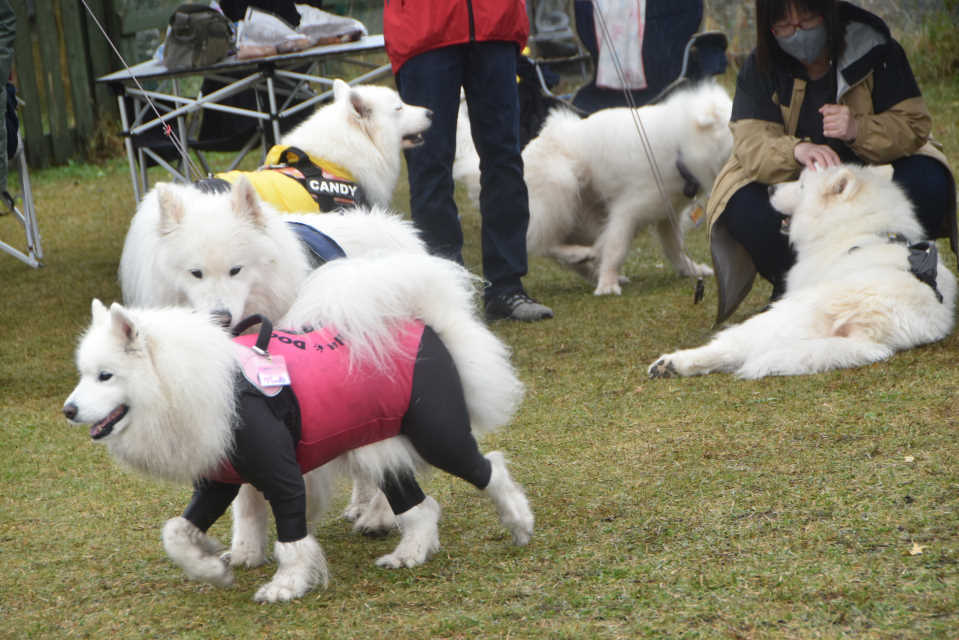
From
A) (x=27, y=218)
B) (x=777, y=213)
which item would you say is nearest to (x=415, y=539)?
(x=777, y=213)

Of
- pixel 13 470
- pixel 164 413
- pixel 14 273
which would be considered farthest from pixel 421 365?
pixel 14 273

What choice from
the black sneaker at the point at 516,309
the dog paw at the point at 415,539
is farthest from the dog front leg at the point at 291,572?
the black sneaker at the point at 516,309

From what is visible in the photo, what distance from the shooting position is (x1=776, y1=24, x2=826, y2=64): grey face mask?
3840 mm

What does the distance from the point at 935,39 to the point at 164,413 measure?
30.5ft

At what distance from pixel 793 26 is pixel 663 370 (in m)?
1.38

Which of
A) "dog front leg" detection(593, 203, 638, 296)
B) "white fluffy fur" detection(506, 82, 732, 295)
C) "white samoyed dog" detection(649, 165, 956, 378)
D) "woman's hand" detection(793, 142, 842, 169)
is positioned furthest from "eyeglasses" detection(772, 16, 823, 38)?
"dog front leg" detection(593, 203, 638, 296)

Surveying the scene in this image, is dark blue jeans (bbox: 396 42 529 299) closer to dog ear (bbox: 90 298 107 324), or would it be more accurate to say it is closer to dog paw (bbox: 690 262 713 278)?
dog paw (bbox: 690 262 713 278)

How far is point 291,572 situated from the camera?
6.98 feet

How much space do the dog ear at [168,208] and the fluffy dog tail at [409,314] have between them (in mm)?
596

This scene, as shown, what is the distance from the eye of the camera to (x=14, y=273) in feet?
21.4

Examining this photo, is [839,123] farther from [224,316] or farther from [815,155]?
[224,316]

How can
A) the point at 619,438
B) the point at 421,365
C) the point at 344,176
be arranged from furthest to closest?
the point at 344,176, the point at 619,438, the point at 421,365

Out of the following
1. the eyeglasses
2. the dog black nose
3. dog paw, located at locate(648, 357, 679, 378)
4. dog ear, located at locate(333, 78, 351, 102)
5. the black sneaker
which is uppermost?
the eyeglasses

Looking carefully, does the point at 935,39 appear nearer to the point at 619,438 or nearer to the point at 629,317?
the point at 629,317
